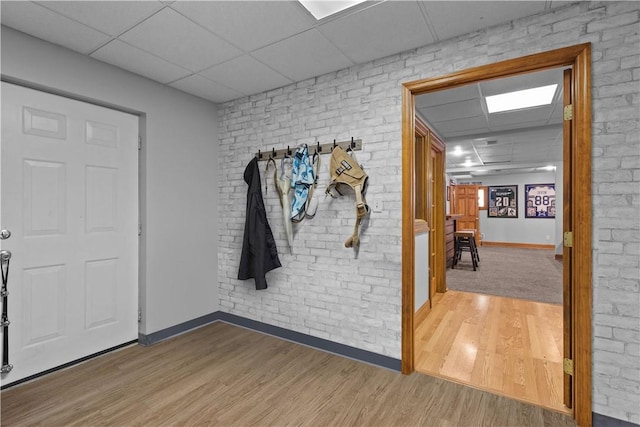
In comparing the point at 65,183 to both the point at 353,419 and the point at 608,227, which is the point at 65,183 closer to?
the point at 353,419

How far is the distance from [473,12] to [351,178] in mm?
1359

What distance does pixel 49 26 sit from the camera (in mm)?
2102

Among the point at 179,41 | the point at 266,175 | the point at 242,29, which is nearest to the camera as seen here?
the point at 242,29

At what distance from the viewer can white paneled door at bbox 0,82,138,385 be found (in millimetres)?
2240

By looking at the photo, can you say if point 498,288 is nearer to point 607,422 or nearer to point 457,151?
point 457,151

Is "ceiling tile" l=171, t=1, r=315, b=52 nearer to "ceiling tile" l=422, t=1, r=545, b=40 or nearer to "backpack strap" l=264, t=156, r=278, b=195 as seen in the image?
"ceiling tile" l=422, t=1, r=545, b=40

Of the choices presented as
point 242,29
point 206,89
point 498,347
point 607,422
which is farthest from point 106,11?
point 498,347

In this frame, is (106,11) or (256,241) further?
(256,241)

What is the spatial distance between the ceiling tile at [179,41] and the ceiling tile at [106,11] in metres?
0.06

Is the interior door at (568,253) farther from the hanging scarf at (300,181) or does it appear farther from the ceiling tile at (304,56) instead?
the hanging scarf at (300,181)

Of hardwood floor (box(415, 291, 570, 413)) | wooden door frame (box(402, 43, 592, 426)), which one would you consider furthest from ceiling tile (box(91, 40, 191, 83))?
hardwood floor (box(415, 291, 570, 413))

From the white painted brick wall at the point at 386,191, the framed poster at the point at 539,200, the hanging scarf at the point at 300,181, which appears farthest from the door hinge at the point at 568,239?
the framed poster at the point at 539,200

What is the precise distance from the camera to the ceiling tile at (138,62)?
2406mm

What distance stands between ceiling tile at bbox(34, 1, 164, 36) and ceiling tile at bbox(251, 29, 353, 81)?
2.60ft
